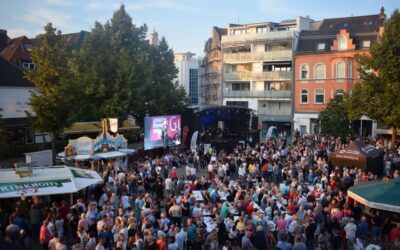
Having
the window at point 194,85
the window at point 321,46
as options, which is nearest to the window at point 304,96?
the window at point 321,46

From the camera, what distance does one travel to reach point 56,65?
24062 millimetres

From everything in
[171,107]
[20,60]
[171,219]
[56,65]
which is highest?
[20,60]

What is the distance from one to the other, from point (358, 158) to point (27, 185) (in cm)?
1690

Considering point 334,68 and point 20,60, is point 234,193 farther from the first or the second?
point 20,60

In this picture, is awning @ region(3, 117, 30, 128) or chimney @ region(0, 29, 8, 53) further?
chimney @ region(0, 29, 8, 53)

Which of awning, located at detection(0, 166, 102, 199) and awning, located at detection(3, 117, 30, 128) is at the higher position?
awning, located at detection(3, 117, 30, 128)

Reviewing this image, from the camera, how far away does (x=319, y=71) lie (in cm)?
4788

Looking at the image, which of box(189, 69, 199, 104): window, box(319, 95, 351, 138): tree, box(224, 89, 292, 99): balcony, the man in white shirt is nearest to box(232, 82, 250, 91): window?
box(224, 89, 292, 99): balcony

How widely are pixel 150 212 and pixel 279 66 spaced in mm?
42835

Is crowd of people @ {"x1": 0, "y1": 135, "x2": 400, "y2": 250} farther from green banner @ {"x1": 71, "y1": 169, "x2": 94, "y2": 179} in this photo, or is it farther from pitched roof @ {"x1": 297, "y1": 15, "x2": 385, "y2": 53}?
pitched roof @ {"x1": 297, "y1": 15, "x2": 385, "y2": 53}

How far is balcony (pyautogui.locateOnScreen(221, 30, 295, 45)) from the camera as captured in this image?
50938 millimetres

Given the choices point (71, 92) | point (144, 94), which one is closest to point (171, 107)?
point (144, 94)

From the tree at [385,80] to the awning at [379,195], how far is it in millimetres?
17893

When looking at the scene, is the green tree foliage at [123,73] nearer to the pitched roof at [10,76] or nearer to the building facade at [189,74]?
the pitched roof at [10,76]
